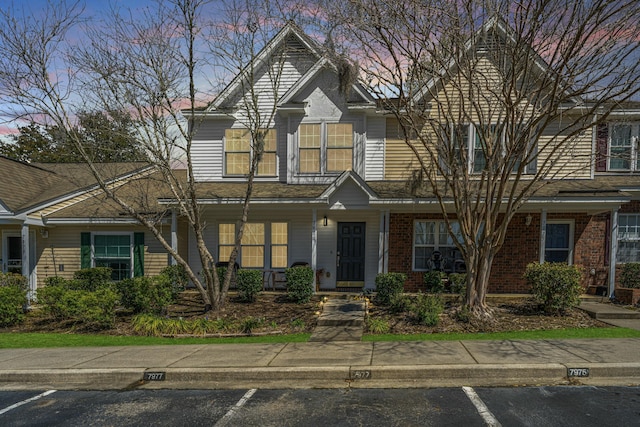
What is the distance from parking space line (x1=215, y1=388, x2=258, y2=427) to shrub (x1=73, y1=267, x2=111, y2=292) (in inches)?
354

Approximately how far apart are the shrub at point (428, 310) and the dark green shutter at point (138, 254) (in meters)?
9.76

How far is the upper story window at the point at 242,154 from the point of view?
14.3 metres

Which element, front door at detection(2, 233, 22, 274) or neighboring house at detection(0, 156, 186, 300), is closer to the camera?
neighboring house at detection(0, 156, 186, 300)

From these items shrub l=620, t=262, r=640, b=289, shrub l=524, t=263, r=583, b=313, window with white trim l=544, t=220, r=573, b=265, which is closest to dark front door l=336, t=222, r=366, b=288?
shrub l=524, t=263, r=583, b=313

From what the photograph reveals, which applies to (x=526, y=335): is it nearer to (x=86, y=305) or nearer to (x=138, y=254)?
(x=86, y=305)

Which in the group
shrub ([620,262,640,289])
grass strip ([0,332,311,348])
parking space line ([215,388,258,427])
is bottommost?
grass strip ([0,332,311,348])

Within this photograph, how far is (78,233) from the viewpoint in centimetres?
1465

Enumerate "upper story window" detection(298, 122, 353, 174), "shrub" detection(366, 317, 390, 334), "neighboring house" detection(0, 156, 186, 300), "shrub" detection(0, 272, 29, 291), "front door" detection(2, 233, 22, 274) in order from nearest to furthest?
1. "shrub" detection(366, 317, 390, 334)
2. "shrub" detection(0, 272, 29, 291)
3. "upper story window" detection(298, 122, 353, 174)
4. "neighboring house" detection(0, 156, 186, 300)
5. "front door" detection(2, 233, 22, 274)

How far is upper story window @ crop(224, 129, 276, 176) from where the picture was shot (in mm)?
14297

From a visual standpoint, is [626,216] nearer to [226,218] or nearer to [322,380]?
[322,380]

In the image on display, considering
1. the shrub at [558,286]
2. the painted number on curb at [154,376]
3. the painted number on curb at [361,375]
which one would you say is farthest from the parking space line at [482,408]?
the shrub at [558,286]

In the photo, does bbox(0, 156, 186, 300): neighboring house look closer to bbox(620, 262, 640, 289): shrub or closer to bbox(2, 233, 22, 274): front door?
bbox(2, 233, 22, 274): front door

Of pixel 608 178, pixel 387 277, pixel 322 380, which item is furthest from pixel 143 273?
pixel 608 178

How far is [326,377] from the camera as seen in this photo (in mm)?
6273
